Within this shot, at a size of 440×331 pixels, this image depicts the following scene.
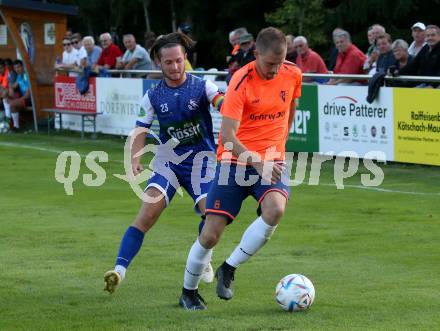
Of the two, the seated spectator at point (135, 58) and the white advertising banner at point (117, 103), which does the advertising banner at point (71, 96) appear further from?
the seated spectator at point (135, 58)

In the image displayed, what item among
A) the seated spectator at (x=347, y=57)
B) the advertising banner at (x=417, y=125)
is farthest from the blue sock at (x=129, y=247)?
the seated spectator at (x=347, y=57)

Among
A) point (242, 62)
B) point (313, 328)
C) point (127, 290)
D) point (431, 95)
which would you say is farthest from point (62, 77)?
point (313, 328)

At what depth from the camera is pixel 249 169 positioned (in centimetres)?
752

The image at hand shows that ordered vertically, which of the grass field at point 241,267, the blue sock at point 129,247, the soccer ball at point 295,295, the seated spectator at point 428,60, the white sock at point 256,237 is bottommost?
the grass field at point 241,267

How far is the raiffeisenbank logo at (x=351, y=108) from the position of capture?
16016mm

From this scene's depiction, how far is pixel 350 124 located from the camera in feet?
54.2

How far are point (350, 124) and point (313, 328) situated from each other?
32.6ft

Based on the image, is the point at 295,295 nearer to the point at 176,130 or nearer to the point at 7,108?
the point at 176,130

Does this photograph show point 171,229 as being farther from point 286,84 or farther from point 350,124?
point 350,124

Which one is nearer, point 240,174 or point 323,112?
point 240,174

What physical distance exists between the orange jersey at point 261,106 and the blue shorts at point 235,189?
0.50 ft

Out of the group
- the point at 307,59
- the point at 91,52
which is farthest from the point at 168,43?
the point at 91,52

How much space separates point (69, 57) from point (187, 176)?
17.6m

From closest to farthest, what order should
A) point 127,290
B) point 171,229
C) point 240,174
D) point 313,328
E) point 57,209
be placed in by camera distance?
point 313,328 < point 240,174 < point 127,290 < point 171,229 < point 57,209
